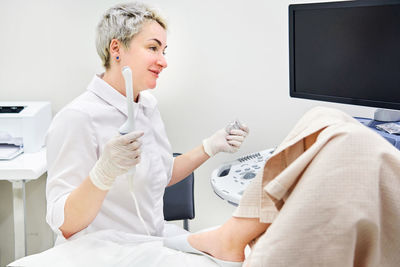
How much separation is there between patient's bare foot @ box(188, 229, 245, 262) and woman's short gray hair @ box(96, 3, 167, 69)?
61 centimetres

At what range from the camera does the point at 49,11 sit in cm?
219

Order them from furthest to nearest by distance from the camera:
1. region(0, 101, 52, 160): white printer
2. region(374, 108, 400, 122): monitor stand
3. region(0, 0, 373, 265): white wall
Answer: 1. region(0, 0, 373, 265): white wall
2. region(0, 101, 52, 160): white printer
3. region(374, 108, 400, 122): monitor stand

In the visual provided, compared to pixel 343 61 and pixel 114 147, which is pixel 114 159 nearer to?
pixel 114 147

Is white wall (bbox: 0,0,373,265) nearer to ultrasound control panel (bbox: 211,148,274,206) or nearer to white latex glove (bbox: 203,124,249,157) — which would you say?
ultrasound control panel (bbox: 211,148,274,206)

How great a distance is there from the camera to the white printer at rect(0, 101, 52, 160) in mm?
2008

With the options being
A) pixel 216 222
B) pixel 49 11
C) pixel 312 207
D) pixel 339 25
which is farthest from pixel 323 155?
pixel 49 11

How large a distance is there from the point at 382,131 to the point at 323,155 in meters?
0.76

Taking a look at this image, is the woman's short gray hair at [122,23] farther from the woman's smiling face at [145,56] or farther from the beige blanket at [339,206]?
the beige blanket at [339,206]

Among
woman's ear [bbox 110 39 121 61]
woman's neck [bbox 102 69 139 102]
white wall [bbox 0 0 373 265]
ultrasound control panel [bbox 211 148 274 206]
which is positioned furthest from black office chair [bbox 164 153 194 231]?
woman's ear [bbox 110 39 121 61]

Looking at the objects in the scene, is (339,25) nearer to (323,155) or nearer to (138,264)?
(323,155)

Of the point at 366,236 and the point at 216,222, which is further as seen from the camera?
the point at 216,222

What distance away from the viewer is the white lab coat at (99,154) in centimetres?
132

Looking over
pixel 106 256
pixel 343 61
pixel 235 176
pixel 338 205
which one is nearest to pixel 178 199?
pixel 235 176

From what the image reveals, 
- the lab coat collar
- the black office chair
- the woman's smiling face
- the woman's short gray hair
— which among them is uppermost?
the woman's short gray hair
